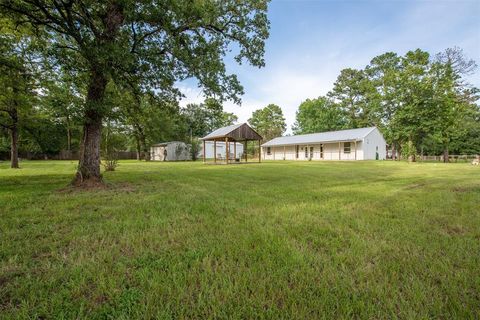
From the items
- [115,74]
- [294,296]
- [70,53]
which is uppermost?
[70,53]

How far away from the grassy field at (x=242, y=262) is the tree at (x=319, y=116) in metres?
39.9

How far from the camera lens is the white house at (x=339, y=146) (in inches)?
1014

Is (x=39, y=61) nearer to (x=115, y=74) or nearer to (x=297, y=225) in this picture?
(x=115, y=74)

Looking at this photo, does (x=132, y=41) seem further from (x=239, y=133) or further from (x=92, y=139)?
(x=239, y=133)

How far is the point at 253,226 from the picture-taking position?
10.4 ft

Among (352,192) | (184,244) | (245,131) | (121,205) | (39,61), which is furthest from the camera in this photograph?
(245,131)

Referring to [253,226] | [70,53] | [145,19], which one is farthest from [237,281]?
[70,53]

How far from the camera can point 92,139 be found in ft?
21.1

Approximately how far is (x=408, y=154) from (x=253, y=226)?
2551 centimetres

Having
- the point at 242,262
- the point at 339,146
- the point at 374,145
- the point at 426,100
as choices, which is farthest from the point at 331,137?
the point at 242,262

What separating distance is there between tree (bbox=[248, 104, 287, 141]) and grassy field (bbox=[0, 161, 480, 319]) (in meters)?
51.1

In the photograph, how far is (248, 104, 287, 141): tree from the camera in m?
54.6

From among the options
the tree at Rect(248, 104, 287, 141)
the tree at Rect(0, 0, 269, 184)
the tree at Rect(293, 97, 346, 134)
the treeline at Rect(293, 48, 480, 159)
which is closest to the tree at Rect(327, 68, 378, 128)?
the tree at Rect(293, 97, 346, 134)

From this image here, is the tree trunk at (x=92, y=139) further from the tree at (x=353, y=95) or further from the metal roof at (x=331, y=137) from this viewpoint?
the tree at (x=353, y=95)
